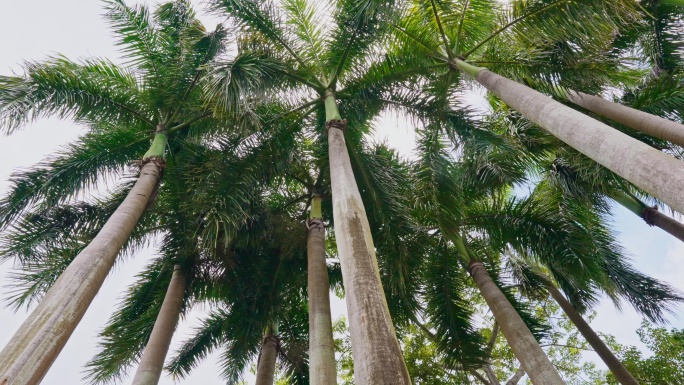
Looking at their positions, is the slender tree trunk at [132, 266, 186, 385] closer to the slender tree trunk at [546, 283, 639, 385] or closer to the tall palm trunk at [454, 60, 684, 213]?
the tall palm trunk at [454, 60, 684, 213]

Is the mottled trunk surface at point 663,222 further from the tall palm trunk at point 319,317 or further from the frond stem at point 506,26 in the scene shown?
the tall palm trunk at point 319,317

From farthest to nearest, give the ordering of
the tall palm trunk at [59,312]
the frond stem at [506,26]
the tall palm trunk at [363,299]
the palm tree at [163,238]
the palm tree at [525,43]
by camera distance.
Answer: the palm tree at [163,238] < the frond stem at [506,26] < the palm tree at [525,43] < the tall palm trunk at [59,312] < the tall palm trunk at [363,299]

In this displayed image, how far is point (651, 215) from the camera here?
33.9 feet

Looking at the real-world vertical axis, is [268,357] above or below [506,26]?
below

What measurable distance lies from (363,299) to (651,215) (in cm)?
909

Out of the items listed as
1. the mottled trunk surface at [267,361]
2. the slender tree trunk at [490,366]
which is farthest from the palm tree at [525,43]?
the slender tree trunk at [490,366]

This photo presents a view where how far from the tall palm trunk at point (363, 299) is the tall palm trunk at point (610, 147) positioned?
7.51 ft

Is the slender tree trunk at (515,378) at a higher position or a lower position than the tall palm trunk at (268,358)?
higher

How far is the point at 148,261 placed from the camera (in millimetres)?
10438

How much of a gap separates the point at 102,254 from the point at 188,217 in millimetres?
3289

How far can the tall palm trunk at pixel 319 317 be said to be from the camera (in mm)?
6160

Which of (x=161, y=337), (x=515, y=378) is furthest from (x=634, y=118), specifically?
(x=515, y=378)

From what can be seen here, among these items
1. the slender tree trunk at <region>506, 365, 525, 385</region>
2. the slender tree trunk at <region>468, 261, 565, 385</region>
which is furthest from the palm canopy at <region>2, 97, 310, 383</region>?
the slender tree trunk at <region>506, 365, 525, 385</region>

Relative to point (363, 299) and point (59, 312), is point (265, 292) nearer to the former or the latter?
point (59, 312)
